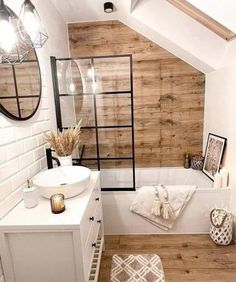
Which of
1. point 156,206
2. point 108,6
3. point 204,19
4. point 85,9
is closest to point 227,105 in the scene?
point 204,19

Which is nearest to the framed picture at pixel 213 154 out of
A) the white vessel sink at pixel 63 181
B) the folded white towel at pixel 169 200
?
the folded white towel at pixel 169 200

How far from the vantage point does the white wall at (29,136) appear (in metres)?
1.27

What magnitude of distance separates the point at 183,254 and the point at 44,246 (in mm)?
1413

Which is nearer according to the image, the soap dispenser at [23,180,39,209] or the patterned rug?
the soap dispenser at [23,180,39,209]

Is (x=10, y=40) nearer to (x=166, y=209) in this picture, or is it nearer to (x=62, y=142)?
(x=62, y=142)

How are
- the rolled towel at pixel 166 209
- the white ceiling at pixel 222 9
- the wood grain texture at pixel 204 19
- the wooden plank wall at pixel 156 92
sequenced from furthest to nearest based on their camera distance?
the wooden plank wall at pixel 156 92, the rolled towel at pixel 166 209, the wood grain texture at pixel 204 19, the white ceiling at pixel 222 9

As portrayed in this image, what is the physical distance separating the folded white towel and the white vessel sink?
817 millimetres

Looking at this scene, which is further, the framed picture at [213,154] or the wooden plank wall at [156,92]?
the wooden plank wall at [156,92]

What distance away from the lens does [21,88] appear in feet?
4.96

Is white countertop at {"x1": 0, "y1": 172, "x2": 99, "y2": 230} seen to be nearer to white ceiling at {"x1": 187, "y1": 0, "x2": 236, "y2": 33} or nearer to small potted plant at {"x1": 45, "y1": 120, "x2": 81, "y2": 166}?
small potted plant at {"x1": 45, "y1": 120, "x2": 81, "y2": 166}

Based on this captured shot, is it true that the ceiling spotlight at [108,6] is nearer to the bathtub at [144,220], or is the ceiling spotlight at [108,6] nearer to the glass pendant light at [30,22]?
the glass pendant light at [30,22]

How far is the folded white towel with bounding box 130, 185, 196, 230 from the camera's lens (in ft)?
7.13

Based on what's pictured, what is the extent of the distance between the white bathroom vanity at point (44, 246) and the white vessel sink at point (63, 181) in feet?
0.43

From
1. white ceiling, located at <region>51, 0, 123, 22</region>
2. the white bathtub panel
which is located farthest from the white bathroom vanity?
white ceiling, located at <region>51, 0, 123, 22</region>
